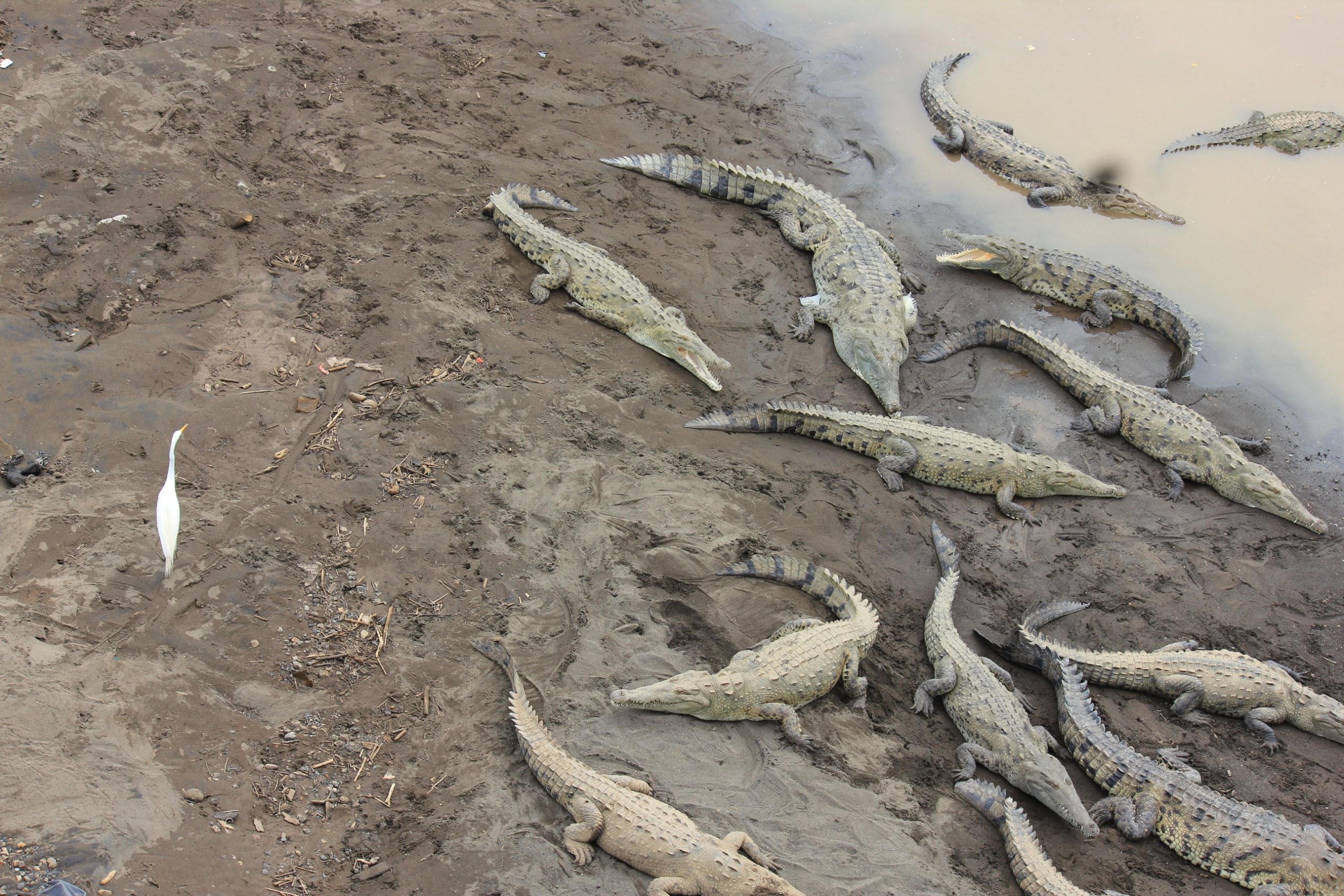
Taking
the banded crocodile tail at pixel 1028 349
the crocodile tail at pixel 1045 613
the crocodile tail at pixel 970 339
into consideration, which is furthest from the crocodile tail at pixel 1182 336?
the crocodile tail at pixel 1045 613

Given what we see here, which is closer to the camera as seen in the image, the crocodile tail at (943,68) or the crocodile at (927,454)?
the crocodile at (927,454)

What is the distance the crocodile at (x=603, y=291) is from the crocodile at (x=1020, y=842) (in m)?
3.53

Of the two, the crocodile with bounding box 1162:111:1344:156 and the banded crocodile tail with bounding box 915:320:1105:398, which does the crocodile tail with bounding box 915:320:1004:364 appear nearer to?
the banded crocodile tail with bounding box 915:320:1105:398

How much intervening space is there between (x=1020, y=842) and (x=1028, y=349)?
4934 mm

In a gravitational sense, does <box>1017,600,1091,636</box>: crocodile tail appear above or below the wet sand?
below

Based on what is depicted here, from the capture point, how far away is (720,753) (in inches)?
183

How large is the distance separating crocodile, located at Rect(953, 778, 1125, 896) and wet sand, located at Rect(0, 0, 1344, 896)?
13 centimetres

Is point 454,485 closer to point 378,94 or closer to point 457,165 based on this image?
point 457,165

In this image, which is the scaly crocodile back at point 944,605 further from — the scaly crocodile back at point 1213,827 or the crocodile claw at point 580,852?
the crocodile claw at point 580,852

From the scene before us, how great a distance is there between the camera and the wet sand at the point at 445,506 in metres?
4.02

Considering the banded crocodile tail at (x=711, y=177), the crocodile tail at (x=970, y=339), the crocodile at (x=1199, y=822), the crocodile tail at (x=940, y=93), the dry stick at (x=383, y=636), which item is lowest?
the crocodile at (x=1199, y=822)

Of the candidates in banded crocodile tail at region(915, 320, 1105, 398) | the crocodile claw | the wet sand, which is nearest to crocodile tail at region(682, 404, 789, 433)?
the wet sand

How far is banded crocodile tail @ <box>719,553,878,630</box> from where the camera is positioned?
18.1ft

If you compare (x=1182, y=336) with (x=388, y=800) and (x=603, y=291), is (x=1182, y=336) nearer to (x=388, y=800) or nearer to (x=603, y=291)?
(x=603, y=291)
